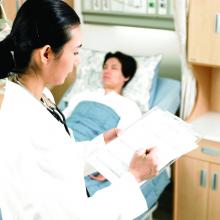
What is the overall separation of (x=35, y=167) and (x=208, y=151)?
153cm

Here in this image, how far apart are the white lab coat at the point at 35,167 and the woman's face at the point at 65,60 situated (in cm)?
11

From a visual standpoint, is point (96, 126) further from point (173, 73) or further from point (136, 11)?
point (136, 11)

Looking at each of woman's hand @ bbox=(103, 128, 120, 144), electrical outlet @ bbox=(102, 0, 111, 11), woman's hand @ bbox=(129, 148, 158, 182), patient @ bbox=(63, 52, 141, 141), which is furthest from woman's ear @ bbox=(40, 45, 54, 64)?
electrical outlet @ bbox=(102, 0, 111, 11)

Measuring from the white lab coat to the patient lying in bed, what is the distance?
1.07 metres

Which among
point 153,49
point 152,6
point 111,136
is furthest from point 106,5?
point 111,136

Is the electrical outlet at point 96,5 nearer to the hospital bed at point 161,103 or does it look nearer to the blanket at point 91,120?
the hospital bed at point 161,103

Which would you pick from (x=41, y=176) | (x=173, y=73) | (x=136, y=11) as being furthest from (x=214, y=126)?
(x=41, y=176)

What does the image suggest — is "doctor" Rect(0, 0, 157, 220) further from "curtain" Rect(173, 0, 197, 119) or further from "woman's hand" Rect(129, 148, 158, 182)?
"curtain" Rect(173, 0, 197, 119)

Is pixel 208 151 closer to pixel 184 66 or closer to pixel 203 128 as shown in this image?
pixel 203 128

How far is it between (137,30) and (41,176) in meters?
2.18

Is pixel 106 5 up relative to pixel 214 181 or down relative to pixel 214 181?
up

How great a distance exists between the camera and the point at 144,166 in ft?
4.12

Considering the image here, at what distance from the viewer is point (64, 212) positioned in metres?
1.08

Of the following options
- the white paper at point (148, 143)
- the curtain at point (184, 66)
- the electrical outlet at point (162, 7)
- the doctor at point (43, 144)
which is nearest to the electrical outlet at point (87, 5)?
the electrical outlet at point (162, 7)
